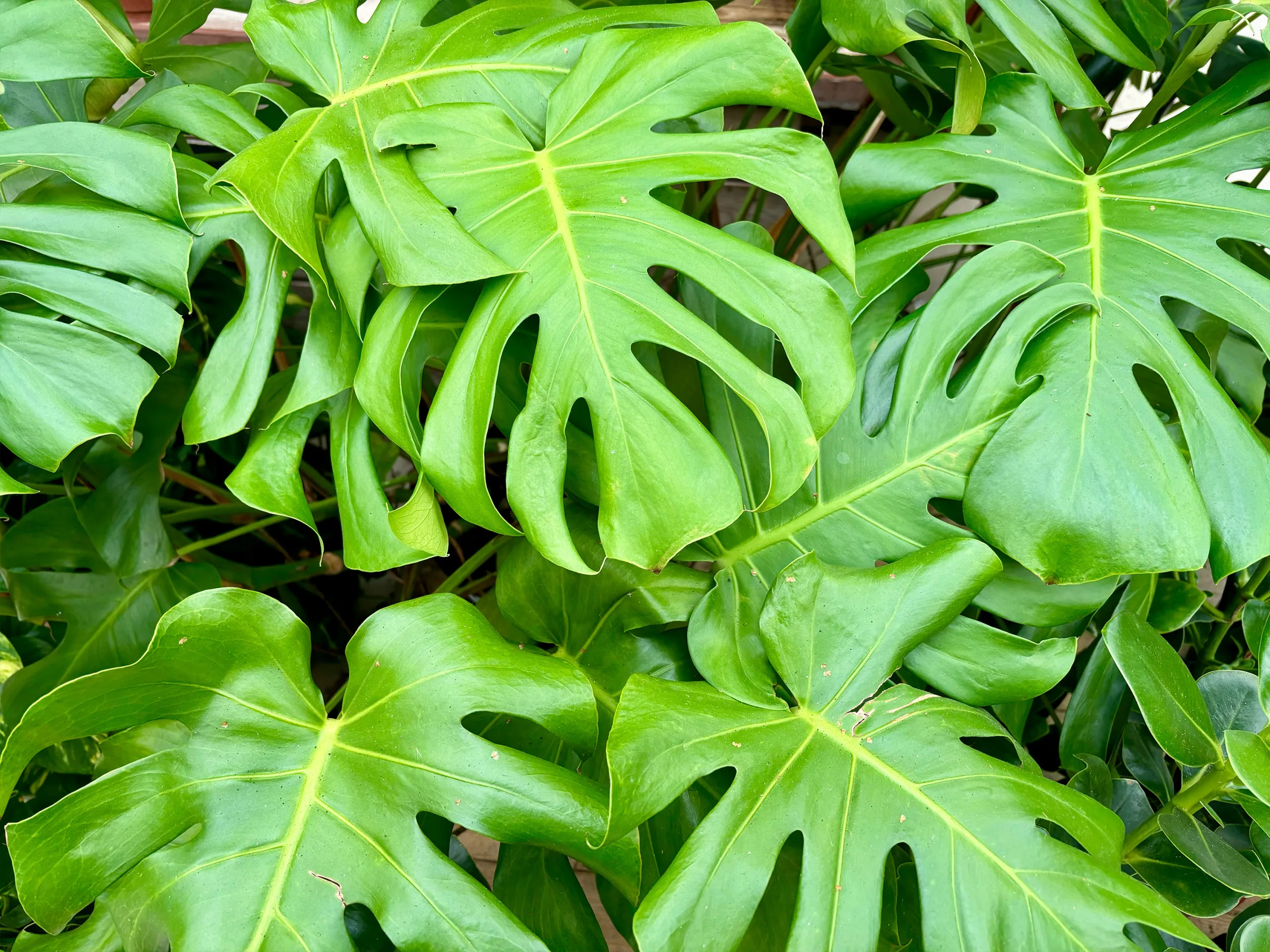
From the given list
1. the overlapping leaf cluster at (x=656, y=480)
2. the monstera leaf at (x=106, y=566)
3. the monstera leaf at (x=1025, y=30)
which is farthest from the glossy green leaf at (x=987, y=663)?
the monstera leaf at (x=106, y=566)

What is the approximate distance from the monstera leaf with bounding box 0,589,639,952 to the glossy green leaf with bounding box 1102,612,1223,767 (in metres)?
0.38

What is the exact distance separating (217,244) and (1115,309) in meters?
0.74

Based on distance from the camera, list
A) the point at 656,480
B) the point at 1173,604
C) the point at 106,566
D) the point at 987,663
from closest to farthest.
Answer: the point at 656,480 → the point at 987,663 → the point at 1173,604 → the point at 106,566

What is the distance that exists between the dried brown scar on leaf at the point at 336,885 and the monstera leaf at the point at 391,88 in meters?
0.42

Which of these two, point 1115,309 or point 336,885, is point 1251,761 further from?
point 336,885

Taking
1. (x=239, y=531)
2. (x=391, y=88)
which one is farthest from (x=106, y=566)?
(x=391, y=88)

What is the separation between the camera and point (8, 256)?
0.73m

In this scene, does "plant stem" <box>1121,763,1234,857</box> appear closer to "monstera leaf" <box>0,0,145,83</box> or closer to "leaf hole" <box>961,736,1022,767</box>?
"leaf hole" <box>961,736,1022,767</box>

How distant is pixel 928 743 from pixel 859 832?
0.08 meters

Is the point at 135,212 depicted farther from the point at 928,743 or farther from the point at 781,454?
the point at 928,743

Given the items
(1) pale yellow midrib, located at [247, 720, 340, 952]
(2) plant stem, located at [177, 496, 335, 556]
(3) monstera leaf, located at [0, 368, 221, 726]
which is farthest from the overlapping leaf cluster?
(2) plant stem, located at [177, 496, 335, 556]

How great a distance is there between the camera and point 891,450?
29.4 inches

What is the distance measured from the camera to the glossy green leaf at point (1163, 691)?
664 millimetres

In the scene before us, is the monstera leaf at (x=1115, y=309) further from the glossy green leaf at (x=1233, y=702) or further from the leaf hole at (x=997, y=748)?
the leaf hole at (x=997, y=748)
